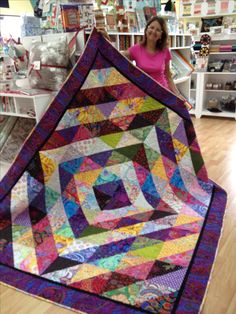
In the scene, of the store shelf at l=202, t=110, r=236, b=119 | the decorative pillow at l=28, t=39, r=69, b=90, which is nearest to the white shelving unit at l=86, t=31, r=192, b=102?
the decorative pillow at l=28, t=39, r=69, b=90

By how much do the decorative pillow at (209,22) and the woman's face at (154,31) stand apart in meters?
3.34

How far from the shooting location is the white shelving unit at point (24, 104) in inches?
93.7

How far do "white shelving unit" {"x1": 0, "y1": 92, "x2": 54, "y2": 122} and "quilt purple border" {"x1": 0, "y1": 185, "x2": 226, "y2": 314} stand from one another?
1.22 metres

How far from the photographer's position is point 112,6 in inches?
116

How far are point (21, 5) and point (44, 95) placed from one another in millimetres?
5748

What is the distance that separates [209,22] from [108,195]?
437cm

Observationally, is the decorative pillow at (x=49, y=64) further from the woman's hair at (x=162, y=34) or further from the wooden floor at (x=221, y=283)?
the wooden floor at (x=221, y=283)

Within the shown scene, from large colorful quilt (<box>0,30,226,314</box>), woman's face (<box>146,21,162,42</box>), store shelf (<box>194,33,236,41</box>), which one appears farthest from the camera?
store shelf (<box>194,33,236,41</box>)

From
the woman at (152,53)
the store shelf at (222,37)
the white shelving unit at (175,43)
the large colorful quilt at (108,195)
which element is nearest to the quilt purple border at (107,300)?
the large colorful quilt at (108,195)

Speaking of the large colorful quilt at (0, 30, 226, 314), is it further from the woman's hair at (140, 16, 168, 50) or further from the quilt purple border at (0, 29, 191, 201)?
the woman's hair at (140, 16, 168, 50)

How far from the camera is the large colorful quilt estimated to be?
1573 millimetres

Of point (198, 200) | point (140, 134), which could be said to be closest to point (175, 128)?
point (140, 134)

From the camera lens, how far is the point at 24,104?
8.72ft

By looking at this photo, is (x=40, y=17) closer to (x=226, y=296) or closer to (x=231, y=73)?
(x=226, y=296)
